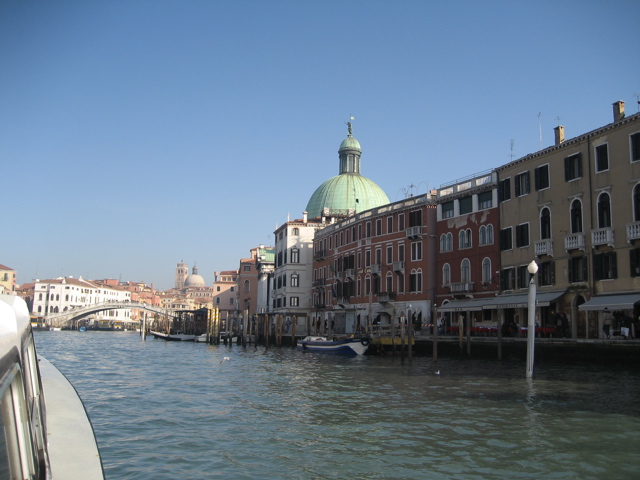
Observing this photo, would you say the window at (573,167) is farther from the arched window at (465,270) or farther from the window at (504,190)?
the arched window at (465,270)

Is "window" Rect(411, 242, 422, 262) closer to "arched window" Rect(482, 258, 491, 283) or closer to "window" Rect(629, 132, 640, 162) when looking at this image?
"arched window" Rect(482, 258, 491, 283)

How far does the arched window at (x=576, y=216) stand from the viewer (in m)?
27.7

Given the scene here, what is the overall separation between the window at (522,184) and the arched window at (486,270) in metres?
4.18

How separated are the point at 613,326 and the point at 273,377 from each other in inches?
565

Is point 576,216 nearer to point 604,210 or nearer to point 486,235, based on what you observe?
point 604,210

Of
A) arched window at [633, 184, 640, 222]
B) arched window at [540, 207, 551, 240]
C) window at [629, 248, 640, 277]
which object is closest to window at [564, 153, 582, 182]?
arched window at [540, 207, 551, 240]

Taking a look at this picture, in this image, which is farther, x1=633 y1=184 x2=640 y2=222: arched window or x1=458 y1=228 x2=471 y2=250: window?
x1=458 y1=228 x2=471 y2=250: window

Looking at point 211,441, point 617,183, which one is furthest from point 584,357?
point 211,441

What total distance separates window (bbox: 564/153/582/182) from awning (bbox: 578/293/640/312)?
5.56 metres

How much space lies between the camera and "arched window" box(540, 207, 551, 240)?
96.9 feet

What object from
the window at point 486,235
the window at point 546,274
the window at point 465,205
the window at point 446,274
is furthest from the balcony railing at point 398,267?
the window at point 546,274

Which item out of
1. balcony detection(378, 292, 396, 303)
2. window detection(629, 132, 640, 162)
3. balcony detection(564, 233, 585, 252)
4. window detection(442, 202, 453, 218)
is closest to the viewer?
window detection(629, 132, 640, 162)

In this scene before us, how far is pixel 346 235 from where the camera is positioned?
48625 mm

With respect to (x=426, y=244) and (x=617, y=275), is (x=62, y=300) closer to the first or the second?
(x=426, y=244)
